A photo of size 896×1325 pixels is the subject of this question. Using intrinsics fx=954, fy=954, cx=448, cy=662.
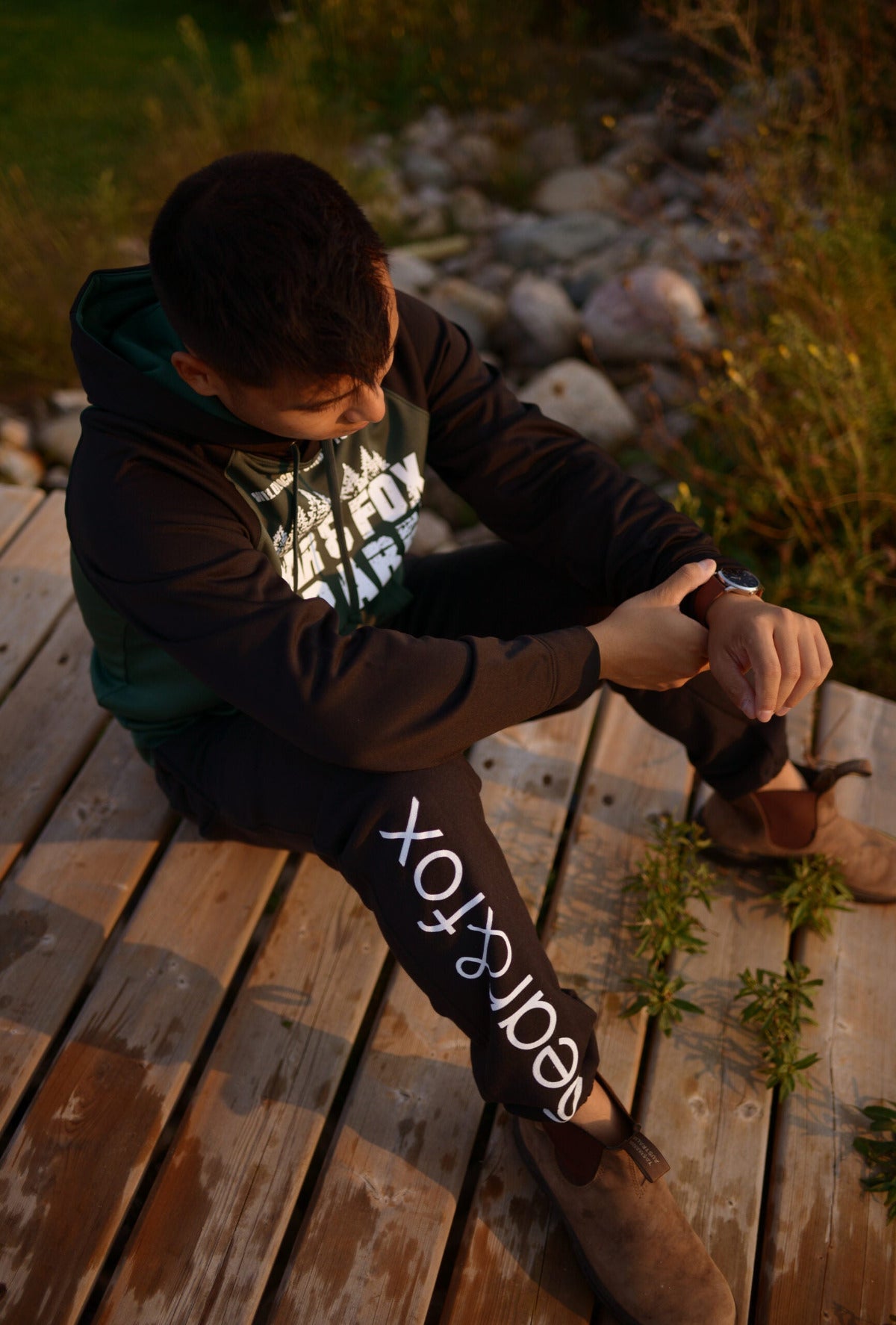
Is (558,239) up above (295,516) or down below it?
below

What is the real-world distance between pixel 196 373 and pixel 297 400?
15 cm

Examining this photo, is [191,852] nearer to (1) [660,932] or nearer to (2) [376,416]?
(1) [660,932]

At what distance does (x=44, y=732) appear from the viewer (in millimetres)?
2230

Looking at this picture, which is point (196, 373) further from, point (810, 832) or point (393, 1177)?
point (810, 832)

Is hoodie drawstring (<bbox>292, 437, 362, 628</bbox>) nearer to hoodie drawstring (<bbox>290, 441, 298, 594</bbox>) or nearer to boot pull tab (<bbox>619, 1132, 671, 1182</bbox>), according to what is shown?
hoodie drawstring (<bbox>290, 441, 298, 594</bbox>)

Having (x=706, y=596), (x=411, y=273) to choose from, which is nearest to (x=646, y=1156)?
(x=706, y=596)

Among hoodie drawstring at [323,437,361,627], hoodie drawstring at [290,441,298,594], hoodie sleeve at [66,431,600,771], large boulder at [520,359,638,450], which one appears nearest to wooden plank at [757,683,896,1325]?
hoodie sleeve at [66,431,600,771]

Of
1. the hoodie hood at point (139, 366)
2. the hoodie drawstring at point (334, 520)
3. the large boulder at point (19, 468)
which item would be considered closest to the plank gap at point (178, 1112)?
the hoodie drawstring at point (334, 520)

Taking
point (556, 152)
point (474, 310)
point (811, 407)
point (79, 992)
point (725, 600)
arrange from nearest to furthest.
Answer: point (725, 600)
point (79, 992)
point (811, 407)
point (474, 310)
point (556, 152)

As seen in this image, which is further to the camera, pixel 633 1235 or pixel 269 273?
pixel 633 1235

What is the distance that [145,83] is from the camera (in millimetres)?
5719

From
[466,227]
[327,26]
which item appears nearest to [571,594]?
[466,227]

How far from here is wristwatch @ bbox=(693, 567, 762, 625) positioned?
1.63 metres

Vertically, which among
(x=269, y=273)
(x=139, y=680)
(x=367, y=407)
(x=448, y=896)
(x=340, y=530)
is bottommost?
(x=448, y=896)
